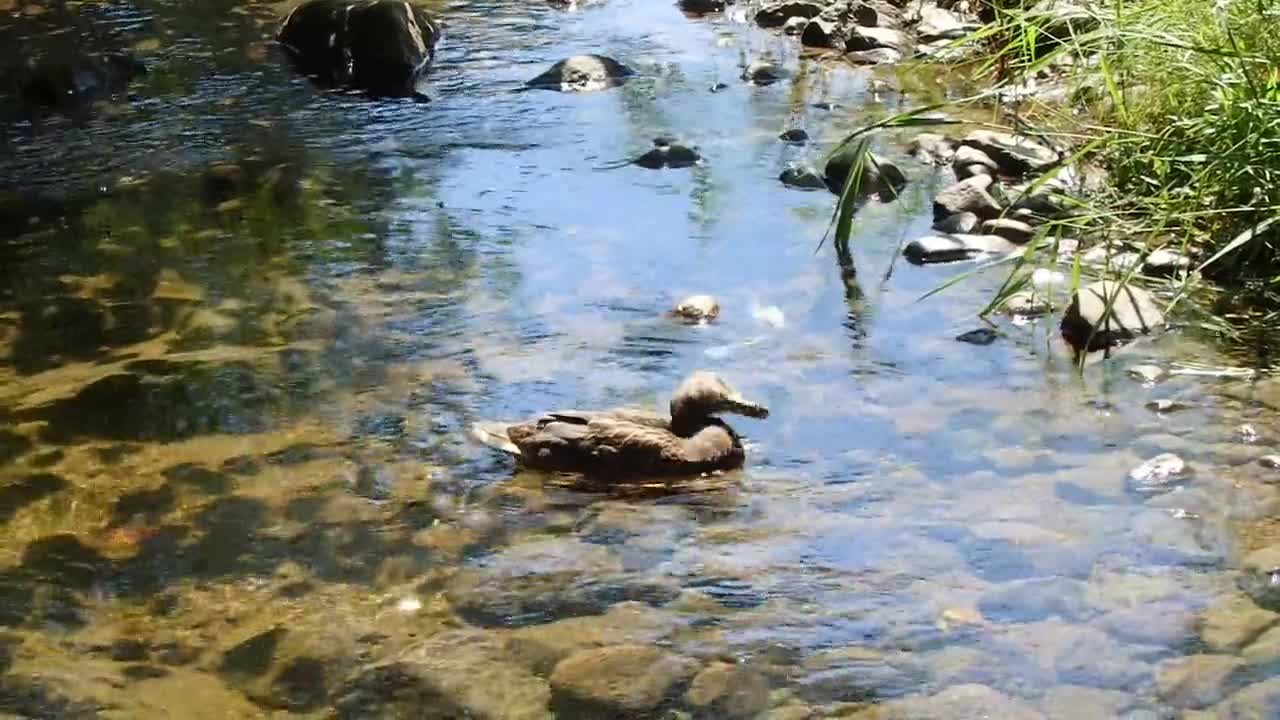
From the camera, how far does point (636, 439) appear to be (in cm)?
418

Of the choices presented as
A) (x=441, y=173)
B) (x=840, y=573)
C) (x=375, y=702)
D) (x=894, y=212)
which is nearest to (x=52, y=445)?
(x=375, y=702)

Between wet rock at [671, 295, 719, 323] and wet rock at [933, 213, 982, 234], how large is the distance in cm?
119

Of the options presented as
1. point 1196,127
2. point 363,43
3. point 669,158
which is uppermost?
point 1196,127

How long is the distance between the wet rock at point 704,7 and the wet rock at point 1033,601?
22.9 ft

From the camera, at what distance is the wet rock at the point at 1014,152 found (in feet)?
21.1

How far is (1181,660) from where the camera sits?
3270 mm

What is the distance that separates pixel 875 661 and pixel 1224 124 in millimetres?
2624

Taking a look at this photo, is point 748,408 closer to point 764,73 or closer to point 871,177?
point 871,177

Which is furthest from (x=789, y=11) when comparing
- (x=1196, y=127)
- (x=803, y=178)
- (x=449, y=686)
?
(x=449, y=686)

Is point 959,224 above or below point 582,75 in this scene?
below

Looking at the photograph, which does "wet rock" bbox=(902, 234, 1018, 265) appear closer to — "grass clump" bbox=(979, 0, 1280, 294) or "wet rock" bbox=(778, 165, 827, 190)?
"grass clump" bbox=(979, 0, 1280, 294)

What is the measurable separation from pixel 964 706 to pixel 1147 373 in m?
1.88

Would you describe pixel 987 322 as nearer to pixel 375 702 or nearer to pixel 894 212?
pixel 894 212

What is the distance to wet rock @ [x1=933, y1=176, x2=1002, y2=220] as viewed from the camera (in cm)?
603
